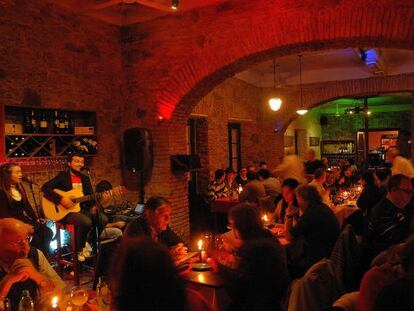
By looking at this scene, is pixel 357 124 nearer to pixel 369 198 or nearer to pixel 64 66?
pixel 369 198

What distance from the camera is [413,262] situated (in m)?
2.24

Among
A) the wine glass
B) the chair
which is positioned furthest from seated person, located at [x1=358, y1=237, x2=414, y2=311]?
the chair

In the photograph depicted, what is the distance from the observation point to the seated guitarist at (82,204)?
512cm

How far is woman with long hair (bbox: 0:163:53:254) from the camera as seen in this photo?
15.0 feet

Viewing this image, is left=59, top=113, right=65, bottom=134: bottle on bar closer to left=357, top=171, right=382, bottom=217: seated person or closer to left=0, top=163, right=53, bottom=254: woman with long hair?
left=0, top=163, right=53, bottom=254: woman with long hair

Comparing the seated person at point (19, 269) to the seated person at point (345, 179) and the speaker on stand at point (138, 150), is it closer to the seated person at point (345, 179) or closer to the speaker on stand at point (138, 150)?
the speaker on stand at point (138, 150)

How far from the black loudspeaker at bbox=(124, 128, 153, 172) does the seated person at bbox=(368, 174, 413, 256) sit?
3.53 metres

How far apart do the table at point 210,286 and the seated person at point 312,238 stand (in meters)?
0.99

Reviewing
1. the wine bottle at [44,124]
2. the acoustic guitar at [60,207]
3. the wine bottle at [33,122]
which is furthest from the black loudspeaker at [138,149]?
the wine bottle at [33,122]

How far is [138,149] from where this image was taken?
647 cm

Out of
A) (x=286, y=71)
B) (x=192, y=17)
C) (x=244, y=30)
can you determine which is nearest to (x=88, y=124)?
(x=192, y=17)

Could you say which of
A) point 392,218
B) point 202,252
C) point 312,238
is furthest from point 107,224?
point 392,218

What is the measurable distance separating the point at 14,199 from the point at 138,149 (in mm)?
2189

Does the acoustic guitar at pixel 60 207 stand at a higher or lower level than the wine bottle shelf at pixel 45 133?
lower
